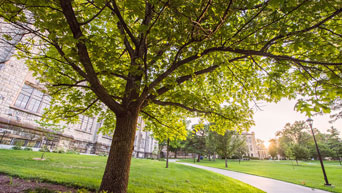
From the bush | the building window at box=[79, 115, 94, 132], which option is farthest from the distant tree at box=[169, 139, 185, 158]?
the building window at box=[79, 115, 94, 132]

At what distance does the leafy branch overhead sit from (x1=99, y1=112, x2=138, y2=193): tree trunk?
401 millimetres

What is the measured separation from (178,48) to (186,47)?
384 mm

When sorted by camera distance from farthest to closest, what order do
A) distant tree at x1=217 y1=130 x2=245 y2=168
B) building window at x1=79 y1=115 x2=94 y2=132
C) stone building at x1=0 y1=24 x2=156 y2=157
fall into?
distant tree at x1=217 y1=130 x2=245 y2=168
building window at x1=79 y1=115 x2=94 y2=132
stone building at x1=0 y1=24 x2=156 y2=157

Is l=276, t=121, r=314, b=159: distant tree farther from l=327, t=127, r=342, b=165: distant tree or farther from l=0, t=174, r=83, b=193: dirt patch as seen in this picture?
l=0, t=174, r=83, b=193: dirt patch

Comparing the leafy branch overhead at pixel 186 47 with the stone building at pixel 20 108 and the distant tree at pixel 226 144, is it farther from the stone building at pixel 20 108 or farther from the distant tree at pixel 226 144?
the distant tree at pixel 226 144

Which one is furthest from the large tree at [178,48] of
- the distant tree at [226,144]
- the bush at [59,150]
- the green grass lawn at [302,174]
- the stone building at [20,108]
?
the distant tree at [226,144]

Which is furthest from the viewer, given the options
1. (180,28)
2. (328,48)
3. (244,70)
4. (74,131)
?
(74,131)

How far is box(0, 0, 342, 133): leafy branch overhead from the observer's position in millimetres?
2873

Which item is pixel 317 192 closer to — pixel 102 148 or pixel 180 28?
pixel 180 28

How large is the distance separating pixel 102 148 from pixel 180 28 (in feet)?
80.0

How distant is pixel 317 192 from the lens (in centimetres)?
848

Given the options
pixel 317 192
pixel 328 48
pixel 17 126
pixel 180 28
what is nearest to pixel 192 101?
pixel 180 28

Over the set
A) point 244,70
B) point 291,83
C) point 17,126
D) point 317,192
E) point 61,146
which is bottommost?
point 317,192

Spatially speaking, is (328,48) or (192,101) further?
(192,101)
